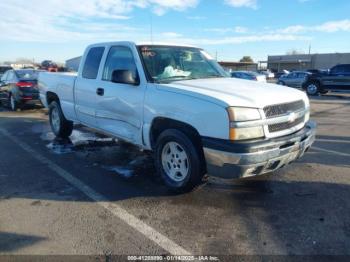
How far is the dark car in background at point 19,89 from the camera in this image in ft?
41.2

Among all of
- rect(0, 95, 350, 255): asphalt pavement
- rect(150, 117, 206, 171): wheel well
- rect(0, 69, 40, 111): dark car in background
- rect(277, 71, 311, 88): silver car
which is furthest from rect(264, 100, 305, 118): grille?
rect(277, 71, 311, 88): silver car

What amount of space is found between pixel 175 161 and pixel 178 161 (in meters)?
0.06

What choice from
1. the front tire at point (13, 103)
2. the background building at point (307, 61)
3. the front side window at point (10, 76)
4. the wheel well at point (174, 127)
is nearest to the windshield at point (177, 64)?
the wheel well at point (174, 127)

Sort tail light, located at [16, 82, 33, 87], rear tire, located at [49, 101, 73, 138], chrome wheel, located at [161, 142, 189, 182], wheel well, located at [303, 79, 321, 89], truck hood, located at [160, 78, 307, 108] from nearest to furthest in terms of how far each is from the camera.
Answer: truck hood, located at [160, 78, 307, 108], chrome wheel, located at [161, 142, 189, 182], rear tire, located at [49, 101, 73, 138], tail light, located at [16, 82, 33, 87], wheel well, located at [303, 79, 321, 89]

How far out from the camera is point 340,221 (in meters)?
3.81

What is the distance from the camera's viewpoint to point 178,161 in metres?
4.62

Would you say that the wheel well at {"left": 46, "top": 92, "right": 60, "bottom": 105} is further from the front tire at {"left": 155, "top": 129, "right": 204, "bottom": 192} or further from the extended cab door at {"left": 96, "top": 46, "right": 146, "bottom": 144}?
the front tire at {"left": 155, "top": 129, "right": 204, "bottom": 192}

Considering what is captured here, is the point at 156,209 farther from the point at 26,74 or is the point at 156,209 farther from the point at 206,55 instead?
the point at 26,74

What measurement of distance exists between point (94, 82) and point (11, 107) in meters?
9.19

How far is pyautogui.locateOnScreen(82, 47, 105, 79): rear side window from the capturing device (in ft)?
19.9

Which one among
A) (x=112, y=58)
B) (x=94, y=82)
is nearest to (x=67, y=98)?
(x=94, y=82)

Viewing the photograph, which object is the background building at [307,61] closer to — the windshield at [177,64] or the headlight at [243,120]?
the windshield at [177,64]

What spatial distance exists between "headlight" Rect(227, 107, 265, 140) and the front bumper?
8 cm

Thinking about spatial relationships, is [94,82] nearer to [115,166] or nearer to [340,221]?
[115,166]
